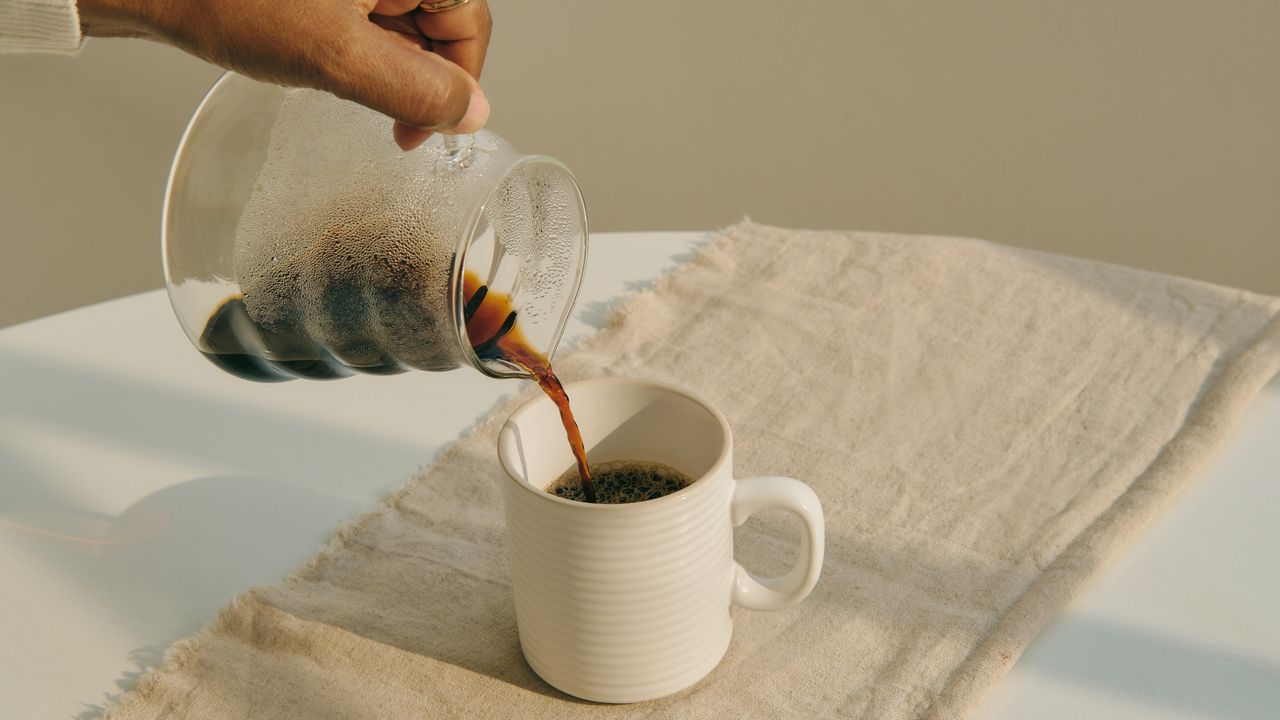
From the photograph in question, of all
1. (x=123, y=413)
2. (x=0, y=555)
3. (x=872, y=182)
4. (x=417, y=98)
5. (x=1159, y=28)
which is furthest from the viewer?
(x=872, y=182)

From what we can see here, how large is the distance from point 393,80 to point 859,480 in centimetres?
41

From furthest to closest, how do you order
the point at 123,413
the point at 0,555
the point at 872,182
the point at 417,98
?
the point at 872,182 < the point at 123,413 < the point at 0,555 < the point at 417,98

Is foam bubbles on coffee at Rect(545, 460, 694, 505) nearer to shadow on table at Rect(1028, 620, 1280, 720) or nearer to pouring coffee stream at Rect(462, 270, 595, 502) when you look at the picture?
pouring coffee stream at Rect(462, 270, 595, 502)

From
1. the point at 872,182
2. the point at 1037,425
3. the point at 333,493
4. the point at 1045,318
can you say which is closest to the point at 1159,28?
the point at 872,182

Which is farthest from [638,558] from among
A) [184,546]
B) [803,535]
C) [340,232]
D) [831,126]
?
[831,126]

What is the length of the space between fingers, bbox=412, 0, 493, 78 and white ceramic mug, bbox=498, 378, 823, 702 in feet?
0.83

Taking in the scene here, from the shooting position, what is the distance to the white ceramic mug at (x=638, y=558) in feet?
2.00

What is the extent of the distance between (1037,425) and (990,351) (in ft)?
0.33

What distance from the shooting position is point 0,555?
78 cm

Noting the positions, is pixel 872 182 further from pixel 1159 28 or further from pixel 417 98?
pixel 417 98

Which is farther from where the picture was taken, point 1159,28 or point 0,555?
point 1159,28

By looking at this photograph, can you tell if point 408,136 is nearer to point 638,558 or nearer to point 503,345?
point 503,345

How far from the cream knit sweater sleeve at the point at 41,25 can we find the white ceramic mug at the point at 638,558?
0.30 metres

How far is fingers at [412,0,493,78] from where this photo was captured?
0.79 m
